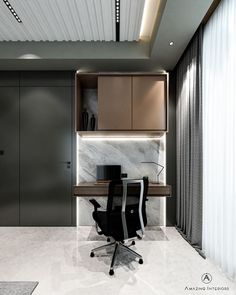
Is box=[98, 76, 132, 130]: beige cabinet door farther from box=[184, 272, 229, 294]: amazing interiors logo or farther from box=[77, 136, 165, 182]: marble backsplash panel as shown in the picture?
box=[184, 272, 229, 294]: amazing interiors logo

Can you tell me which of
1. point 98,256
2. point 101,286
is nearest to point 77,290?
point 101,286

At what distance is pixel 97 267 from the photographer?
266cm

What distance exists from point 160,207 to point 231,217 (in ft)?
6.31

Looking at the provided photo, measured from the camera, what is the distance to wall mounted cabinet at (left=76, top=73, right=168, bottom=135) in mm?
3723

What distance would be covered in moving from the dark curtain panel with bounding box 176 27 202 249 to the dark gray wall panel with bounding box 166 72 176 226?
0.43 ft

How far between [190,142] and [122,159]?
1.30 m

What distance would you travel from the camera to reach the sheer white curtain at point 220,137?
2.37m

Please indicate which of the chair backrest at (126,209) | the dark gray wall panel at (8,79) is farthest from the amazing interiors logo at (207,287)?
the dark gray wall panel at (8,79)

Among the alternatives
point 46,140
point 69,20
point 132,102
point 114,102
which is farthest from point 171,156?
point 69,20

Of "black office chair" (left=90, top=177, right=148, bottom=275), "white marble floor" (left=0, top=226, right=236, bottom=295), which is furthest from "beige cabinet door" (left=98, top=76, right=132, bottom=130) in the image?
"white marble floor" (left=0, top=226, right=236, bottom=295)

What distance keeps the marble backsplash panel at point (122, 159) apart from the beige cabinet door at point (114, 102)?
23.2 inches

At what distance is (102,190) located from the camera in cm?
349

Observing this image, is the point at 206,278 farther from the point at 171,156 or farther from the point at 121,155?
the point at 121,155

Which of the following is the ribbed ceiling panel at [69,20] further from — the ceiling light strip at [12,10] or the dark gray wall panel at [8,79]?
the dark gray wall panel at [8,79]
